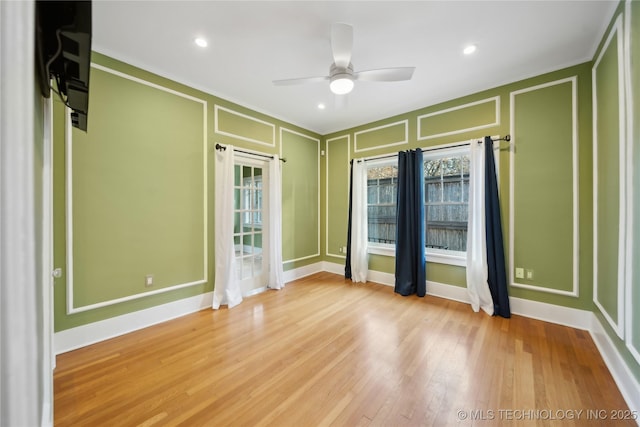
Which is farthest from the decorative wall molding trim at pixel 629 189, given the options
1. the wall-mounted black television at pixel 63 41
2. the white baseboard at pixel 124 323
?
the white baseboard at pixel 124 323

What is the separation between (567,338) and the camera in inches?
91.6

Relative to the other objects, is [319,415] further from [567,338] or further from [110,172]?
[110,172]

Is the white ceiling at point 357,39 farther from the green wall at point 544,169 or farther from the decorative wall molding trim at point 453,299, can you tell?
the decorative wall molding trim at point 453,299

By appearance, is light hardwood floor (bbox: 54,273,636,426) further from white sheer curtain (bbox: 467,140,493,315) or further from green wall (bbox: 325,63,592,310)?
green wall (bbox: 325,63,592,310)

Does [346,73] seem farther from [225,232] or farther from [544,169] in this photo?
[544,169]

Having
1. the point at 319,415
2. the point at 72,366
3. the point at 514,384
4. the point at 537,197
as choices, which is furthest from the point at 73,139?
the point at 537,197

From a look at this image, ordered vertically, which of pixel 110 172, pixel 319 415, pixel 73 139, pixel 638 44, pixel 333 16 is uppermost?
pixel 333 16

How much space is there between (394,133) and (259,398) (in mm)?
3719

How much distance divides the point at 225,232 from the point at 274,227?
812 millimetres

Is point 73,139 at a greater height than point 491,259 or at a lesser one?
greater

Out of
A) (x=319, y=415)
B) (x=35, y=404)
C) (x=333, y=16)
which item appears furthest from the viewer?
(x=333, y=16)

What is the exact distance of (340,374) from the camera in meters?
1.85

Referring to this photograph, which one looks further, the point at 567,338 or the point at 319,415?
the point at 567,338

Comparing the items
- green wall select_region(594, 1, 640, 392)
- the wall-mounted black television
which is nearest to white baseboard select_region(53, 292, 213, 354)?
the wall-mounted black television
